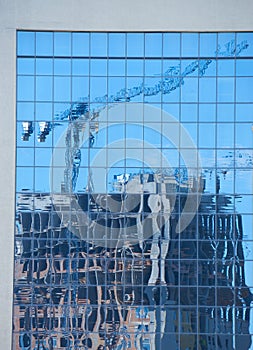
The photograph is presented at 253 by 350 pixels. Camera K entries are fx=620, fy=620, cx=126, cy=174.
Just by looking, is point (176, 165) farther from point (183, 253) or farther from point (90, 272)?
point (90, 272)

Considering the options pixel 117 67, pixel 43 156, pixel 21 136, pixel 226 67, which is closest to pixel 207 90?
pixel 226 67

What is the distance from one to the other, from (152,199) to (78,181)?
48.4 inches

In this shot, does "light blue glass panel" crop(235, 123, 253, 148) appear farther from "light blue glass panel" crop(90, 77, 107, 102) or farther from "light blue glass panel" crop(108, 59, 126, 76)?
"light blue glass panel" crop(90, 77, 107, 102)

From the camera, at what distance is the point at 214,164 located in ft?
32.8

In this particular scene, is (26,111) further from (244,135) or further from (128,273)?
(244,135)

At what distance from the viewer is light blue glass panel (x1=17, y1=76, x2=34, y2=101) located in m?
10.1

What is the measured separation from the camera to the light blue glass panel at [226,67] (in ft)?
33.0

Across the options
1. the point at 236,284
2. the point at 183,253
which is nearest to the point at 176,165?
the point at 183,253

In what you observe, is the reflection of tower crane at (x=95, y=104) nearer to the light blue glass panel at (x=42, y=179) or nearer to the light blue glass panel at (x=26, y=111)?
the light blue glass panel at (x=26, y=111)

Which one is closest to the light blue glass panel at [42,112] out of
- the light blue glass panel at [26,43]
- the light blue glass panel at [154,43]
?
the light blue glass panel at [26,43]

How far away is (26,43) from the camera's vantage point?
10094 mm

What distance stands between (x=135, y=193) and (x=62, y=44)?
106 inches

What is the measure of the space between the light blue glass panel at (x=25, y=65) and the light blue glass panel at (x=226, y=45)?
3.05m

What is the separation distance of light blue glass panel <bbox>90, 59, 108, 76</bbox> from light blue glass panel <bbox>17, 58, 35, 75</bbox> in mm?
964
